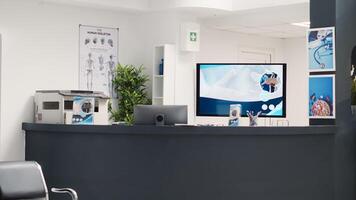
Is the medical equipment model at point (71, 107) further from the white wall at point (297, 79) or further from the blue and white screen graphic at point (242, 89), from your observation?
the white wall at point (297, 79)

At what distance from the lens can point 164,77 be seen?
903 centimetres

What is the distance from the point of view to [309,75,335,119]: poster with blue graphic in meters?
6.45

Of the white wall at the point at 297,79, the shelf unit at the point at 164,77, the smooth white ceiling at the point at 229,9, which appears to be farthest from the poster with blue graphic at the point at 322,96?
the white wall at the point at 297,79

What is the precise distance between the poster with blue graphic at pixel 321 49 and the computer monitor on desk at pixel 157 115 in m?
1.41

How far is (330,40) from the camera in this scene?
648 centimetres

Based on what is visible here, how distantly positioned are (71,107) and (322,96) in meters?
2.81

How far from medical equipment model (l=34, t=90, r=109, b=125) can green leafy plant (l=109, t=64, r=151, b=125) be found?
1.21 metres

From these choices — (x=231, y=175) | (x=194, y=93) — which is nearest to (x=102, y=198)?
(x=231, y=175)

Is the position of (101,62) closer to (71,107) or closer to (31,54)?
(31,54)

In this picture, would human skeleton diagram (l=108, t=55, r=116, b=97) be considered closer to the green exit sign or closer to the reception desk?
the green exit sign

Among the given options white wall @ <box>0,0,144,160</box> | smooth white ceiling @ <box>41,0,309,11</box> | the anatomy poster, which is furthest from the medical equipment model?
smooth white ceiling @ <box>41,0,309,11</box>

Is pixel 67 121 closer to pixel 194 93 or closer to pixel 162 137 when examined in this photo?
pixel 162 137

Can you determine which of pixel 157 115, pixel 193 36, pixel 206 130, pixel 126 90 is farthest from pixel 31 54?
pixel 206 130

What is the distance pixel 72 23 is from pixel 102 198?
10.1 feet
